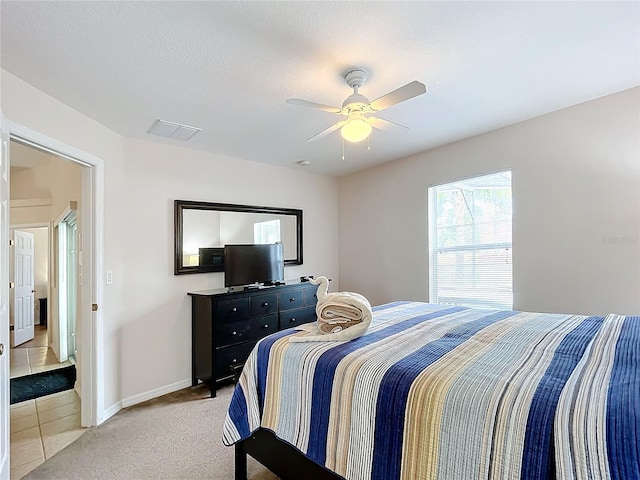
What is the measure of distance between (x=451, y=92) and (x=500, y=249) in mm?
1708

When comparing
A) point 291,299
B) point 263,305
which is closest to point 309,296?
point 291,299

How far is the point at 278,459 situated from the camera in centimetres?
173

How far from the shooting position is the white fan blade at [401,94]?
176cm

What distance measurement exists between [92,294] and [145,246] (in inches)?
25.9

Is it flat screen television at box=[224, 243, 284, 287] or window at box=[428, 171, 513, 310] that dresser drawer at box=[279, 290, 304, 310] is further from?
window at box=[428, 171, 513, 310]

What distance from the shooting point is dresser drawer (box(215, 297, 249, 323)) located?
3.27 meters

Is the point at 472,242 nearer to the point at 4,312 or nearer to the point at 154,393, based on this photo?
the point at 154,393

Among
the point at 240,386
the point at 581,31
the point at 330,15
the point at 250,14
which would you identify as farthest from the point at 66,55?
the point at 581,31

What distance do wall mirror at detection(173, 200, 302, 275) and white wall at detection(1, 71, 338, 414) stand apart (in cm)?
9

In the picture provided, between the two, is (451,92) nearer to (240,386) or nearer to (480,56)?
(480,56)

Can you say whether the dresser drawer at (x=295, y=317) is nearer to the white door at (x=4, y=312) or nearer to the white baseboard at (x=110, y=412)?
the white baseboard at (x=110, y=412)

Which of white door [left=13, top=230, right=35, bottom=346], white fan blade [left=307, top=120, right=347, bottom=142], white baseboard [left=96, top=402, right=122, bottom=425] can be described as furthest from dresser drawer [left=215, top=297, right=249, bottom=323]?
white door [left=13, top=230, right=35, bottom=346]

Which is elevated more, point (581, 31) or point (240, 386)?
point (581, 31)

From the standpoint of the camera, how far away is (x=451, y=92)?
2.45m
